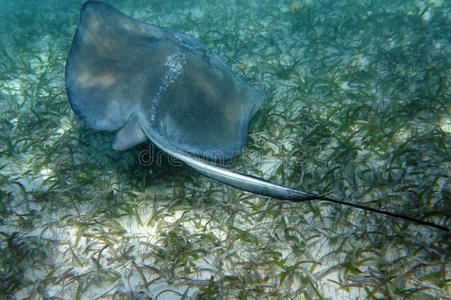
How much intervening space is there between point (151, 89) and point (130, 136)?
2.05 ft

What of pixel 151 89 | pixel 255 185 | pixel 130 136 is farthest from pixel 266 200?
pixel 151 89

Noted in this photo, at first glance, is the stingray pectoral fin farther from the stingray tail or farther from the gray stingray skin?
the stingray tail

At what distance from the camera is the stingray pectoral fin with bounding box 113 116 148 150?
268 cm

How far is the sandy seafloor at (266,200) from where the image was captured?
2.46m

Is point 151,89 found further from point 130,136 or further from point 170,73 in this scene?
point 130,136

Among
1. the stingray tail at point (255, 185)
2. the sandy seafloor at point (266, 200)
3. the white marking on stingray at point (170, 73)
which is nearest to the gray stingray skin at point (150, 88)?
the white marking on stingray at point (170, 73)

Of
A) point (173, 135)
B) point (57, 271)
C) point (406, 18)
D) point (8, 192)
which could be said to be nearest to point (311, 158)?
point (173, 135)

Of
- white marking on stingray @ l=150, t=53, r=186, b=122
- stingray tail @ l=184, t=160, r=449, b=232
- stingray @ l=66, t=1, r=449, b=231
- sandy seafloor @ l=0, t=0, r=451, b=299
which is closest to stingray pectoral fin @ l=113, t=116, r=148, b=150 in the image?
stingray @ l=66, t=1, r=449, b=231

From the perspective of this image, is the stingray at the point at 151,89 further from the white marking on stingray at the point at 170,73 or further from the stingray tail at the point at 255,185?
the stingray tail at the point at 255,185

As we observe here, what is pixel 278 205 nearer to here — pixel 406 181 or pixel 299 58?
A: pixel 406 181

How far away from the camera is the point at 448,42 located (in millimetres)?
5898

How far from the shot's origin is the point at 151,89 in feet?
9.34

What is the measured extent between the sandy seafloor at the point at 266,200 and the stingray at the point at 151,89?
0.80 metres

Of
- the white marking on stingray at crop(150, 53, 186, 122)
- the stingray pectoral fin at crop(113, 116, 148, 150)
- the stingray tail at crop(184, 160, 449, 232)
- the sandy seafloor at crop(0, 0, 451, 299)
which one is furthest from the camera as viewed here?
the white marking on stingray at crop(150, 53, 186, 122)
